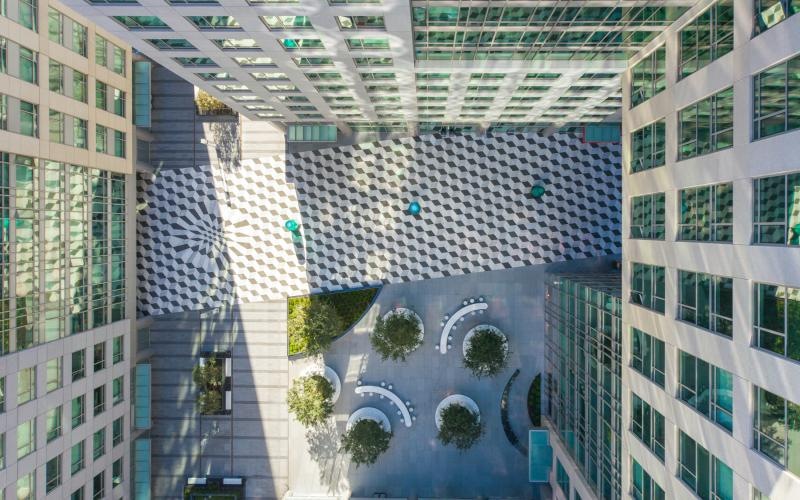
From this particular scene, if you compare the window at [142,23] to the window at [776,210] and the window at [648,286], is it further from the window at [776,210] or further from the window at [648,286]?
the window at [648,286]

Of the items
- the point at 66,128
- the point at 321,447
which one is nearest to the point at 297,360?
the point at 321,447

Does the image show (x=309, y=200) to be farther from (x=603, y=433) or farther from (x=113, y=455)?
(x=603, y=433)

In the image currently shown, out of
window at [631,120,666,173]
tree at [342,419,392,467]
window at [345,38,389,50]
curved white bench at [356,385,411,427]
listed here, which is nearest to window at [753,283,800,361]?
window at [631,120,666,173]

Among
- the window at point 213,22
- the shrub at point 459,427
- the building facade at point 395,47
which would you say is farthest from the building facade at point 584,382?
the window at point 213,22

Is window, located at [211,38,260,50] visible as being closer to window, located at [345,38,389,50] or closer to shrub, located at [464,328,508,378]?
window, located at [345,38,389,50]

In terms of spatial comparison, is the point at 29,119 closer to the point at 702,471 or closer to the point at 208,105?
the point at 208,105

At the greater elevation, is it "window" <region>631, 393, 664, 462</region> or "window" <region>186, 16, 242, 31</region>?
"window" <region>186, 16, 242, 31</region>
